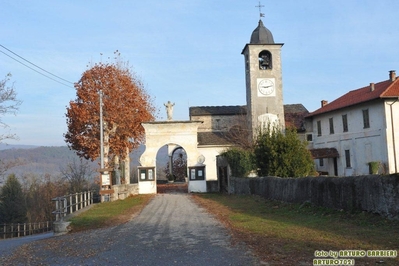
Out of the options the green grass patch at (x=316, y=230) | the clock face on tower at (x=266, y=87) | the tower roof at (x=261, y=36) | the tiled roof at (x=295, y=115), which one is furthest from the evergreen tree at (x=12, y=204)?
the green grass patch at (x=316, y=230)

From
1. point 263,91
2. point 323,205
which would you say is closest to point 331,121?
point 263,91

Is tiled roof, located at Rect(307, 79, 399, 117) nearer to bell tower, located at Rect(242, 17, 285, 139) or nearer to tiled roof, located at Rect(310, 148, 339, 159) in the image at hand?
tiled roof, located at Rect(310, 148, 339, 159)

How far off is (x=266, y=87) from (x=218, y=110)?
998cm

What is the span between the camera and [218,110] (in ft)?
168

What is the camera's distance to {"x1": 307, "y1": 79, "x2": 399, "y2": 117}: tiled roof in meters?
34.7

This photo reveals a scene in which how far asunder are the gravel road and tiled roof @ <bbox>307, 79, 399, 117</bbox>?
85.6ft

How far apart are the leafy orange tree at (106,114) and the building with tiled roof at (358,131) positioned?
18.0 m

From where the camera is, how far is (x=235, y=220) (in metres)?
13.8

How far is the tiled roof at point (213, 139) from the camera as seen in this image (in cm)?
4269

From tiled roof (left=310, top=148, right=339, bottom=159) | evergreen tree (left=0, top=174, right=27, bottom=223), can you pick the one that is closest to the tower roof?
tiled roof (left=310, top=148, right=339, bottom=159)

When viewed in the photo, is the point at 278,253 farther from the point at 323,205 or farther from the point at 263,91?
the point at 263,91

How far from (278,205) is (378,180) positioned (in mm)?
6851

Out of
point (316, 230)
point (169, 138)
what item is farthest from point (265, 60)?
point (316, 230)

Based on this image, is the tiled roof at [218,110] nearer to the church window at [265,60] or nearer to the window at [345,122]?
the church window at [265,60]
